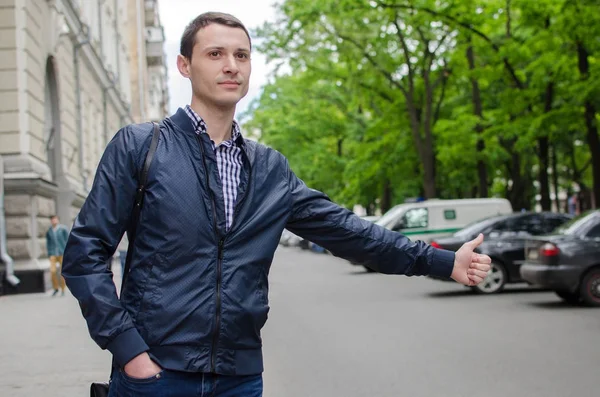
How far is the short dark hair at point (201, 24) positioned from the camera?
8.75ft

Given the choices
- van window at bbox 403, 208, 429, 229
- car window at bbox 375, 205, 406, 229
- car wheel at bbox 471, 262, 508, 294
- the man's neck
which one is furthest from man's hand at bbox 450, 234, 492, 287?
van window at bbox 403, 208, 429, 229

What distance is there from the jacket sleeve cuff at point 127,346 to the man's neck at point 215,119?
0.65 meters

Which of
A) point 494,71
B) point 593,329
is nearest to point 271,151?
point 593,329

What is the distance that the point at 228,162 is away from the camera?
8.71ft

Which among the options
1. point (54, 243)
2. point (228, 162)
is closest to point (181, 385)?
point (228, 162)

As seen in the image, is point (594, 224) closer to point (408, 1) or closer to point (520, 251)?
point (520, 251)

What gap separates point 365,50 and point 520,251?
1660 centimetres

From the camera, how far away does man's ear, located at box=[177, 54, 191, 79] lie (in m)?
2.74

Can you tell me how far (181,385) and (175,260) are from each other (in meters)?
0.35

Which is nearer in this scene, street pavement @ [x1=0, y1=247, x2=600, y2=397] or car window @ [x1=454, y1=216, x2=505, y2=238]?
street pavement @ [x1=0, y1=247, x2=600, y2=397]

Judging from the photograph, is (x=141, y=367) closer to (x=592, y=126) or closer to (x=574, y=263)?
(x=574, y=263)

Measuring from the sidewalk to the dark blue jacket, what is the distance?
487 cm

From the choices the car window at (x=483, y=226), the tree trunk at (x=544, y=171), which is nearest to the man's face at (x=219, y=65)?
the car window at (x=483, y=226)

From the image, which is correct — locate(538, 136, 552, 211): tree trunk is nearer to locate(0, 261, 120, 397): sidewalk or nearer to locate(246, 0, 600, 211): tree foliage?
locate(246, 0, 600, 211): tree foliage
